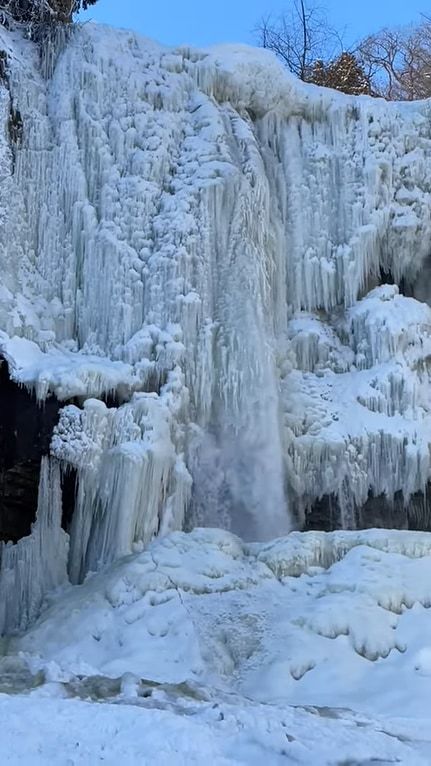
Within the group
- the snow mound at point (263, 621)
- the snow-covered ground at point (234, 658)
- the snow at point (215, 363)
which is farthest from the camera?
the snow at point (215, 363)

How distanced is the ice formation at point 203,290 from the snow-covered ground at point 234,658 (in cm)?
109

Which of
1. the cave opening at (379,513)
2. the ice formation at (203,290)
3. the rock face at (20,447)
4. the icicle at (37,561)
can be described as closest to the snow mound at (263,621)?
the icicle at (37,561)

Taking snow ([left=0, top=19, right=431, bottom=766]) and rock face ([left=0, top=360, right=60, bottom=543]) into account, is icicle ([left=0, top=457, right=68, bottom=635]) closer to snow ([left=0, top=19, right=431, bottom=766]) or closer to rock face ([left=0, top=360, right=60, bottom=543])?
snow ([left=0, top=19, right=431, bottom=766])

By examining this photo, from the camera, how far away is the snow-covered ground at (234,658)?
389 cm

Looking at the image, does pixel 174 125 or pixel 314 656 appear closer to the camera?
pixel 314 656

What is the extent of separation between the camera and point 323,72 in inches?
716

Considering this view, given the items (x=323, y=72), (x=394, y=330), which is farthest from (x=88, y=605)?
(x=323, y=72)

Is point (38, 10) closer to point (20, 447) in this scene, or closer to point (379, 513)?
point (20, 447)

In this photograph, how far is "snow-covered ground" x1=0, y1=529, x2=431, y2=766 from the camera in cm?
389

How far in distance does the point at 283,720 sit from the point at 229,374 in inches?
191

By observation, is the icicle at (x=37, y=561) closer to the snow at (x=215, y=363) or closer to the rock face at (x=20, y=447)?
the snow at (x=215, y=363)

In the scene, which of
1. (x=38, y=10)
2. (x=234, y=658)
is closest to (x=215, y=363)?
(x=234, y=658)

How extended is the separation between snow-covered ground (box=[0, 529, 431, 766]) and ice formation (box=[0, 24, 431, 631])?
3.58 feet

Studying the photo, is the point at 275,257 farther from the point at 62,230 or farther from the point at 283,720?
the point at 283,720
